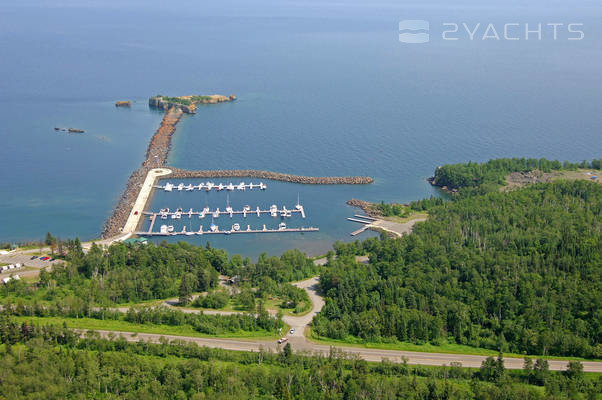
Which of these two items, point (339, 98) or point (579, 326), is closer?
point (579, 326)

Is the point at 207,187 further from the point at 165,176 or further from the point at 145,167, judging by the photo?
the point at 145,167

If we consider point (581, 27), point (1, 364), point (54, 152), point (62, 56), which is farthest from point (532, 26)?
point (1, 364)

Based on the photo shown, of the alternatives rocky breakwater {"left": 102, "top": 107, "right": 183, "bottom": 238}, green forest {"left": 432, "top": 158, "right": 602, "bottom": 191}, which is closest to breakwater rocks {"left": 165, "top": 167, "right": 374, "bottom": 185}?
rocky breakwater {"left": 102, "top": 107, "right": 183, "bottom": 238}

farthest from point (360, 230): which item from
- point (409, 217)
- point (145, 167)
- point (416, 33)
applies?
point (416, 33)

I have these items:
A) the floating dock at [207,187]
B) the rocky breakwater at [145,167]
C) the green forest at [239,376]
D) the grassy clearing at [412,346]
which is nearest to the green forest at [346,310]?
the green forest at [239,376]

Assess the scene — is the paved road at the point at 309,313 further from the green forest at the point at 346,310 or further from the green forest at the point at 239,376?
the green forest at the point at 239,376

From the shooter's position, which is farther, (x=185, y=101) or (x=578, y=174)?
(x=185, y=101)

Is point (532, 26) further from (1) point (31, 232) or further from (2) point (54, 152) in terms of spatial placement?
(1) point (31, 232)
